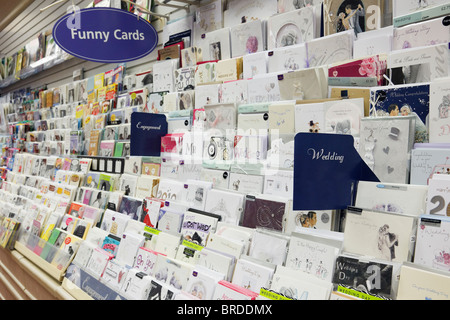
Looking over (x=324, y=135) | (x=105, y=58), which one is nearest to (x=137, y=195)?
(x=105, y=58)

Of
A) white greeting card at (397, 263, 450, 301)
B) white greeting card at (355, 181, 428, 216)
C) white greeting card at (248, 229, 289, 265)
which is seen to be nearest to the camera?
white greeting card at (397, 263, 450, 301)

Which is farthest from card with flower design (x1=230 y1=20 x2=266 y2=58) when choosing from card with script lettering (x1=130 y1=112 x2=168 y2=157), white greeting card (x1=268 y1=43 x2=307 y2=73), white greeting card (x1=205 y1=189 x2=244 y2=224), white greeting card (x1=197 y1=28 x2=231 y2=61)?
white greeting card (x1=205 y1=189 x2=244 y2=224)

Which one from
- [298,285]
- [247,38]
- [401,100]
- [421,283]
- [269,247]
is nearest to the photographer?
[421,283]

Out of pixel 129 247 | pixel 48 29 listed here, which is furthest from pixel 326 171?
pixel 48 29

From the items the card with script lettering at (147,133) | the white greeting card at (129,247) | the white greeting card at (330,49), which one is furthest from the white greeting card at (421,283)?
the card with script lettering at (147,133)

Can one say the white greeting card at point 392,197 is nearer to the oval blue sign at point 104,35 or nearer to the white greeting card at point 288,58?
the white greeting card at point 288,58

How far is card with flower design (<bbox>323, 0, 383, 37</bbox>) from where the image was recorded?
1.75 meters

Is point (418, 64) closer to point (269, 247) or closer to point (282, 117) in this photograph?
point (282, 117)

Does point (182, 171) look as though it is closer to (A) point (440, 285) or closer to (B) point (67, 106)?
(A) point (440, 285)

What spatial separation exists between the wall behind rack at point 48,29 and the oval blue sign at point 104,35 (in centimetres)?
56

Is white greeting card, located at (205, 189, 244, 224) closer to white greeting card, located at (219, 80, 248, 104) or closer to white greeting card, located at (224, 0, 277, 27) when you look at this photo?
white greeting card, located at (219, 80, 248, 104)

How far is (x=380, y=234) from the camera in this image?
138 cm

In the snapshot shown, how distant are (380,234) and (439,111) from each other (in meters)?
0.55

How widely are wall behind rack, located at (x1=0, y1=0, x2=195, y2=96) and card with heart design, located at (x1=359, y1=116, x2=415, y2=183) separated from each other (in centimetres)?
196
